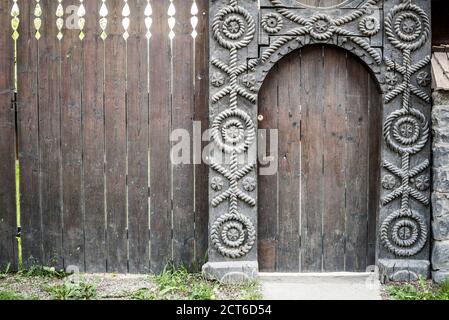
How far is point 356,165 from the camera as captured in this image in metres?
4.67

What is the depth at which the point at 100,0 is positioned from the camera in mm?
4684

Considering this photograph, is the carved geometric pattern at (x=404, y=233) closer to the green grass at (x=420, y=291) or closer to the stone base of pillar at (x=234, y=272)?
the green grass at (x=420, y=291)

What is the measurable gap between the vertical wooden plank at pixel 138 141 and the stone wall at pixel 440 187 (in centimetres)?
252

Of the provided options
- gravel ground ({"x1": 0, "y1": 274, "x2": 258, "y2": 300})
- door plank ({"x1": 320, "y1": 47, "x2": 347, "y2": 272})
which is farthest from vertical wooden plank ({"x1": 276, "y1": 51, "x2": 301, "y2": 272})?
gravel ground ({"x1": 0, "y1": 274, "x2": 258, "y2": 300})

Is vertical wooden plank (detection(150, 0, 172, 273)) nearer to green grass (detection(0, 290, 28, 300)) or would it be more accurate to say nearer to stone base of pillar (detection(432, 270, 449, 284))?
green grass (detection(0, 290, 28, 300))

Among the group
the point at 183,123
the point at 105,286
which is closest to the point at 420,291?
the point at 183,123

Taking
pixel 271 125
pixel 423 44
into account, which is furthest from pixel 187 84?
pixel 423 44

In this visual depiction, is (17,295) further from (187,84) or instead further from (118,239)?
(187,84)

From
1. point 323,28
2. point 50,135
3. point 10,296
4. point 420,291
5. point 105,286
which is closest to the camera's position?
point 10,296

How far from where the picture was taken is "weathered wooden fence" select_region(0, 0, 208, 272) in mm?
4684

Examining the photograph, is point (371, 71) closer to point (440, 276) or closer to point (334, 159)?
point (334, 159)

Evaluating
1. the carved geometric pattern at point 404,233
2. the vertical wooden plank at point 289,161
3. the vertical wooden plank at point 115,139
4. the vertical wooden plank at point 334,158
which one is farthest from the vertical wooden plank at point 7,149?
the carved geometric pattern at point 404,233

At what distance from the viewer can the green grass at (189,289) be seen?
4.24 meters

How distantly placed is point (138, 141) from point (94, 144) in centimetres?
41
